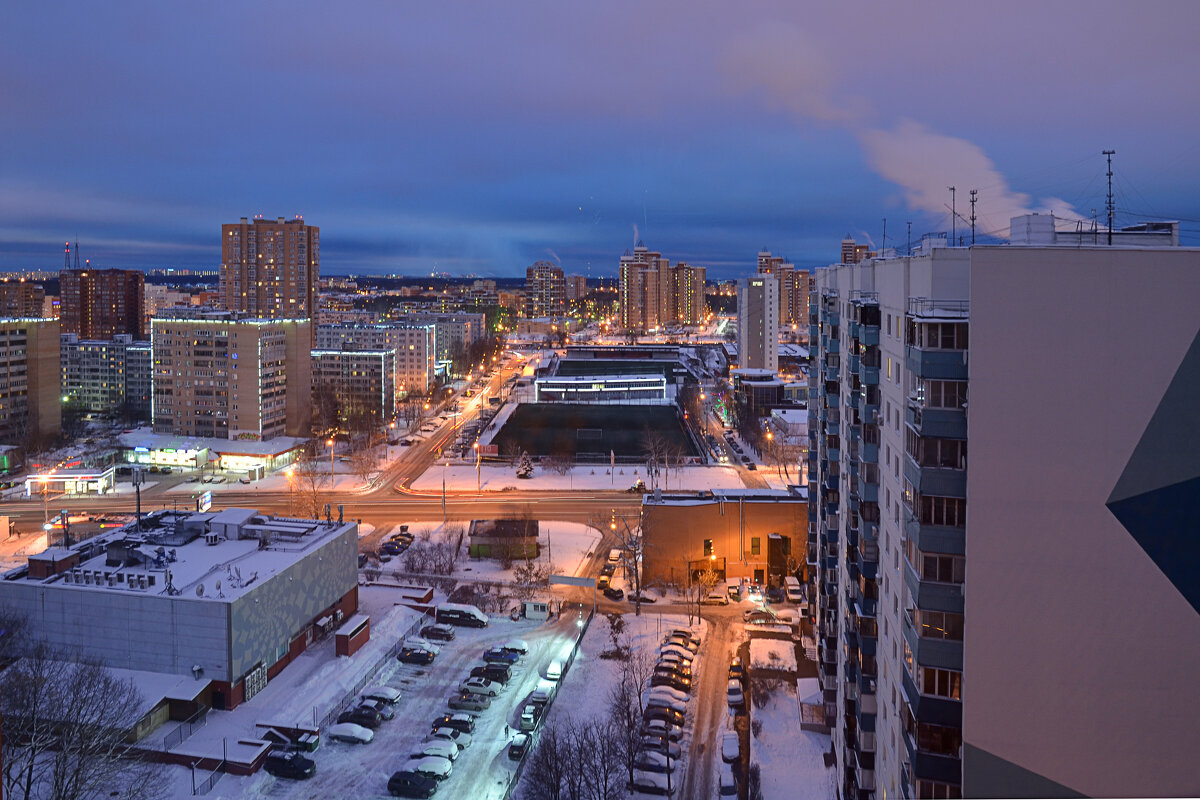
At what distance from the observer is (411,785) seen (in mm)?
7285

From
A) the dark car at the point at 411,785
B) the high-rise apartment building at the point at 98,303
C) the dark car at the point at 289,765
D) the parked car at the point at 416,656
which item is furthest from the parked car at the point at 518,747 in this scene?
the high-rise apartment building at the point at 98,303

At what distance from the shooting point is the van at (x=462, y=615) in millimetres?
11172

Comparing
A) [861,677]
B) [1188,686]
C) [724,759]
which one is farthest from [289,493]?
[1188,686]

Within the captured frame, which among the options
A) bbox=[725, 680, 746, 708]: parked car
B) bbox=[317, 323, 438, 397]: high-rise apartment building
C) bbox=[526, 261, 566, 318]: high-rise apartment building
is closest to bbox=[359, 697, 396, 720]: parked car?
bbox=[725, 680, 746, 708]: parked car

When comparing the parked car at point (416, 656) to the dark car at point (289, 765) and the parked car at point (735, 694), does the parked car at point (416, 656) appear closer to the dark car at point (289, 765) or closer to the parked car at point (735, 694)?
the dark car at point (289, 765)

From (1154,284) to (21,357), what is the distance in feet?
84.9

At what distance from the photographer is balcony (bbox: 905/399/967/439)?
3.95m

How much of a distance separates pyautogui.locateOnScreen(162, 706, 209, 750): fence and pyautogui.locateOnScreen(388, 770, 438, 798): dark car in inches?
87.7

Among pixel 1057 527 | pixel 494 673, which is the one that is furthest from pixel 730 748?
pixel 1057 527

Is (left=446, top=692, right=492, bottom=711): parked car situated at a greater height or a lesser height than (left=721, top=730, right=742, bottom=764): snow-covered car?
greater

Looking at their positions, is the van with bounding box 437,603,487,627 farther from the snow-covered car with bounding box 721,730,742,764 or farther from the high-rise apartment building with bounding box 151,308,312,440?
the high-rise apartment building with bounding box 151,308,312,440

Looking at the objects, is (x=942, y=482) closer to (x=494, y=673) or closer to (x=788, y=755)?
(x=788, y=755)

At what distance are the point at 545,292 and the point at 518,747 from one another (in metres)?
75.5

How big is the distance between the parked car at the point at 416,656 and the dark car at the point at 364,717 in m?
1.46
